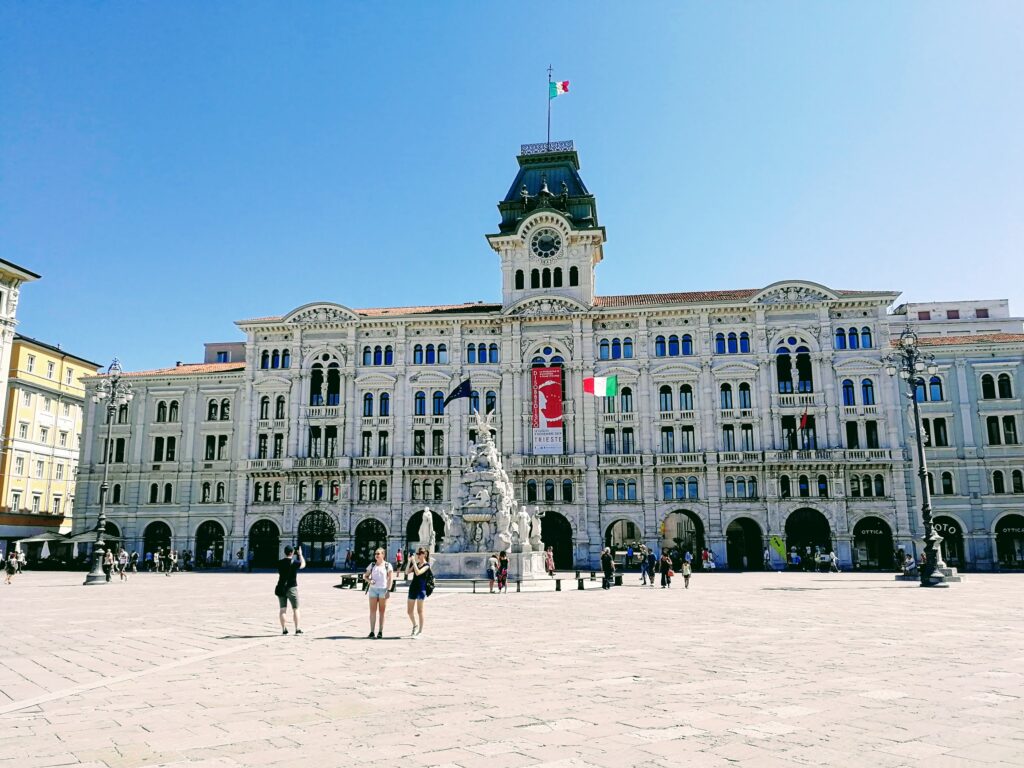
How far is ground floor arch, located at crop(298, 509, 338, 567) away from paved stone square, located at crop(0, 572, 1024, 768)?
3497 centimetres

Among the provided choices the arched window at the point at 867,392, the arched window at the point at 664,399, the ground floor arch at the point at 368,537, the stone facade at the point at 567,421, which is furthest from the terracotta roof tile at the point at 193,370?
the arched window at the point at 867,392

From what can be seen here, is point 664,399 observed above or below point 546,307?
below

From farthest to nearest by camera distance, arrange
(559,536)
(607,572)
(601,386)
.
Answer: (559,536)
(601,386)
(607,572)

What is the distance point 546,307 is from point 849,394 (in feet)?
70.5

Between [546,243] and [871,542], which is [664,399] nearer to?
[546,243]

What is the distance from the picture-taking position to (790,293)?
54344 mm

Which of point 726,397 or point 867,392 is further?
point 726,397

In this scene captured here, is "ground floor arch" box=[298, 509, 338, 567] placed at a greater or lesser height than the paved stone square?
greater

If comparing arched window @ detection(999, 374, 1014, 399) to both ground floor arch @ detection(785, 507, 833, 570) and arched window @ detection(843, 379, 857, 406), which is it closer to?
arched window @ detection(843, 379, 857, 406)

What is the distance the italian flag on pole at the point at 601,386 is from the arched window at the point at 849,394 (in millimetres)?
15746

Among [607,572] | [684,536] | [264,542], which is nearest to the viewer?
[607,572]

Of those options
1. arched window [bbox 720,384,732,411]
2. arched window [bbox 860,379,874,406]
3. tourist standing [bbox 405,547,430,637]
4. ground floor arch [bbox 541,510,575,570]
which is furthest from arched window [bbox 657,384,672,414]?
tourist standing [bbox 405,547,430,637]

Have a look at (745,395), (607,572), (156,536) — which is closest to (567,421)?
(745,395)

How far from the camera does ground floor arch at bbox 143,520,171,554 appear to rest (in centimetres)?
5744
